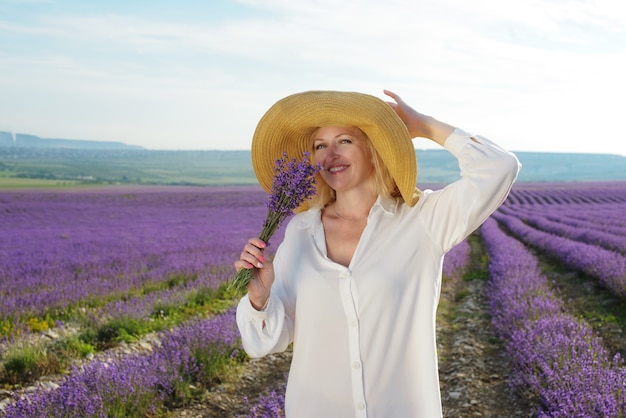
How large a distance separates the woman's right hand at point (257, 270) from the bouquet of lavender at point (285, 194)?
0.08ft

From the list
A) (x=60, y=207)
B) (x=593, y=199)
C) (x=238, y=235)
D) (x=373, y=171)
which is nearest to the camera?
(x=373, y=171)

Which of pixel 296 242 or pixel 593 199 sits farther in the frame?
pixel 593 199

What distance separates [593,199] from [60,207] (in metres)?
29.2

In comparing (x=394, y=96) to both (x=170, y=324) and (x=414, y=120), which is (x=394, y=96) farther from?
(x=170, y=324)

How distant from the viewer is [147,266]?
353 inches

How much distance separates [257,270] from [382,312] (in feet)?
1.34

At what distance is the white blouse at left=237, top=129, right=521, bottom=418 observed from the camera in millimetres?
1806

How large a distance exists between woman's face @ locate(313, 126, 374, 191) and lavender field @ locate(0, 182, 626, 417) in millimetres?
1363

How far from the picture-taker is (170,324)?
578 cm

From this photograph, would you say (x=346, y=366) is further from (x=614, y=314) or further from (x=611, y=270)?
(x=611, y=270)

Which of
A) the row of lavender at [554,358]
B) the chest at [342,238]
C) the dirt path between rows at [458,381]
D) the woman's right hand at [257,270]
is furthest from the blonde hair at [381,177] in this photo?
the dirt path between rows at [458,381]

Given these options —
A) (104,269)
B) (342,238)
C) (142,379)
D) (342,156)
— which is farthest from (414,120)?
(104,269)

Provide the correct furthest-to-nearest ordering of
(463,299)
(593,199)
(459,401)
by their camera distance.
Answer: (593,199), (463,299), (459,401)

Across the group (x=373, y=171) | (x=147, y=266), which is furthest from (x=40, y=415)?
(x=147, y=266)
